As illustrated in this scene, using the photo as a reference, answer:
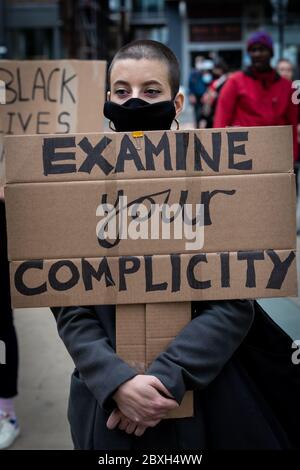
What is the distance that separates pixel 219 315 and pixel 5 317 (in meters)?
1.62

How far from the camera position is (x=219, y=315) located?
1701 mm

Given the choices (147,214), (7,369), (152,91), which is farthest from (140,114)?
(7,369)

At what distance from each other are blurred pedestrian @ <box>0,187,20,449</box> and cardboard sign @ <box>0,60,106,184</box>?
28.3 inches

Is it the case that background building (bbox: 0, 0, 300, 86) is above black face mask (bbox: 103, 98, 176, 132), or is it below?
above

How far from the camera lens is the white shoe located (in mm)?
3132


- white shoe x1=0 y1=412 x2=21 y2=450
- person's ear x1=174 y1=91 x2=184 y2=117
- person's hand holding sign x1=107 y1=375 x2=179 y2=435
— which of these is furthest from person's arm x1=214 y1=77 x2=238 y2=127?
person's hand holding sign x1=107 y1=375 x2=179 y2=435

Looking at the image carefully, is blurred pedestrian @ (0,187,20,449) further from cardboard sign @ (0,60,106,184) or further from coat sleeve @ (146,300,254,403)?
coat sleeve @ (146,300,254,403)

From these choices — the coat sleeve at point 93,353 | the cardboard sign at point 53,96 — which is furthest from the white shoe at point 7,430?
the coat sleeve at point 93,353

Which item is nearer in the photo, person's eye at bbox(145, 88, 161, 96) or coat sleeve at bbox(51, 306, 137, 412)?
coat sleeve at bbox(51, 306, 137, 412)

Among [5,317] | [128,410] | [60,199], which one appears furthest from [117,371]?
[5,317]

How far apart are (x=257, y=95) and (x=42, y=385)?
2.78 meters

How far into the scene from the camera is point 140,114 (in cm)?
181

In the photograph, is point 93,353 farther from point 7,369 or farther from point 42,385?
point 42,385

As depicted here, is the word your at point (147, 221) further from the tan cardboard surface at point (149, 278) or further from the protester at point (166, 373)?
the protester at point (166, 373)
